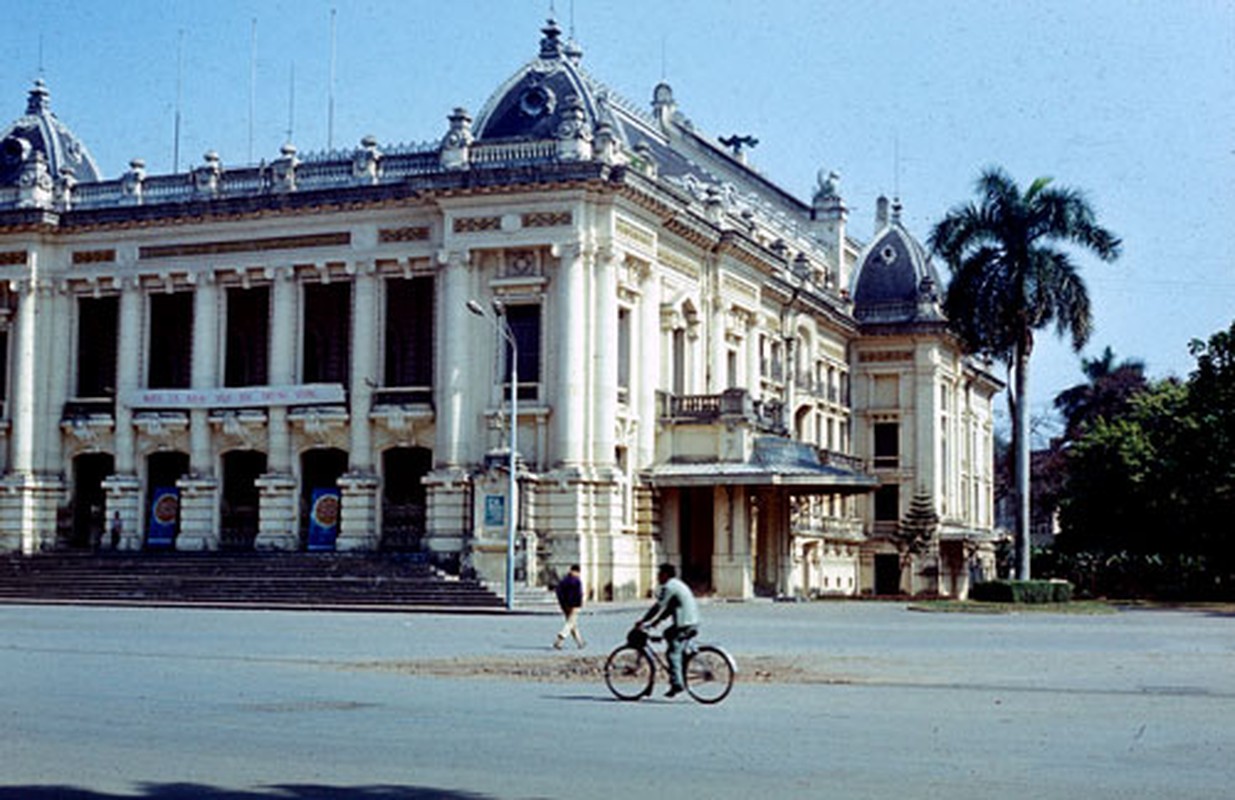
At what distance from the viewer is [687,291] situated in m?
55.7

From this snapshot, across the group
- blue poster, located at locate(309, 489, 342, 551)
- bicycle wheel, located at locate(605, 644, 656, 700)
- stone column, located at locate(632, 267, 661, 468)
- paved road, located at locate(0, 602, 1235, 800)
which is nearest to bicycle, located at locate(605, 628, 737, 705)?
bicycle wheel, located at locate(605, 644, 656, 700)

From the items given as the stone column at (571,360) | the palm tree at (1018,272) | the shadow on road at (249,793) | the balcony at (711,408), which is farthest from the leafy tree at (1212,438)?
the shadow on road at (249,793)

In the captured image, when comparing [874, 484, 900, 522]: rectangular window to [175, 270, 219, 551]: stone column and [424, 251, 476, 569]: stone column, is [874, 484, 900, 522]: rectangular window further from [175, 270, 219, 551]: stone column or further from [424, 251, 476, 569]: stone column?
[175, 270, 219, 551]: stone column

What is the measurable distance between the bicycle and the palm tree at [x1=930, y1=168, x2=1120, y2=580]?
35.7m

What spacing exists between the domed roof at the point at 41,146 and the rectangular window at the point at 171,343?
237 inches

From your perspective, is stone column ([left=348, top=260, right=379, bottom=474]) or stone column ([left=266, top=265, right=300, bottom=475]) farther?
stone column ([left=266, top=265, right=300, bottom=475])

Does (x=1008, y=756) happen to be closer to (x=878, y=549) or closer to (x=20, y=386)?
(x=20, y=386)

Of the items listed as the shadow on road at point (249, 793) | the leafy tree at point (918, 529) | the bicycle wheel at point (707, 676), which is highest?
the leafy tree at point (918, 529)

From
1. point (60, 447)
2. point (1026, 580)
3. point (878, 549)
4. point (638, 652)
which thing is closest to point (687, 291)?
point (1026, 580)

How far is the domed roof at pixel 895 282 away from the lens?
79.4m

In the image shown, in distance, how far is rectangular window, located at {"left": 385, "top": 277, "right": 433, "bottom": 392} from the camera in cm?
5416

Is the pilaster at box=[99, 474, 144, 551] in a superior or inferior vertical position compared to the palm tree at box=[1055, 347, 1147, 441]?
inferior

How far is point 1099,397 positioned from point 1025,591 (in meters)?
47.3

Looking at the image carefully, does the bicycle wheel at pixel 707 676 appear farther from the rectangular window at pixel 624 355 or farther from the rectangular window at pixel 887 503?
the rectangular window at pixel 887 503
